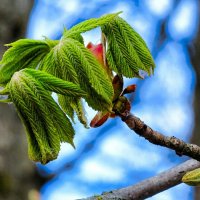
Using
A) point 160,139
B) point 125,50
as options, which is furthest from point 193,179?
point 125,50

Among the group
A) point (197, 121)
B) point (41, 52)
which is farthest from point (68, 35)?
point (197, 121)

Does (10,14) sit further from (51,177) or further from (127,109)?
(127,109)

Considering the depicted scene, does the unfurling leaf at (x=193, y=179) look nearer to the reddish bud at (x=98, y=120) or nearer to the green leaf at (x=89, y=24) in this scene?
the reddish bud at (x=98, y=120)

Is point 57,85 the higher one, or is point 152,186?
point 57,85

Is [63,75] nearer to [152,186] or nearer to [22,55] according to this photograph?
[22,55]

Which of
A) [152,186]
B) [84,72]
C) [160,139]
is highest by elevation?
[84,72]

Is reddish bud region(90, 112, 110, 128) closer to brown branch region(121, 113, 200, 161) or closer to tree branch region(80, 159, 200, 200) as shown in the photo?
brown branch region(121, 113, 200, 161)
